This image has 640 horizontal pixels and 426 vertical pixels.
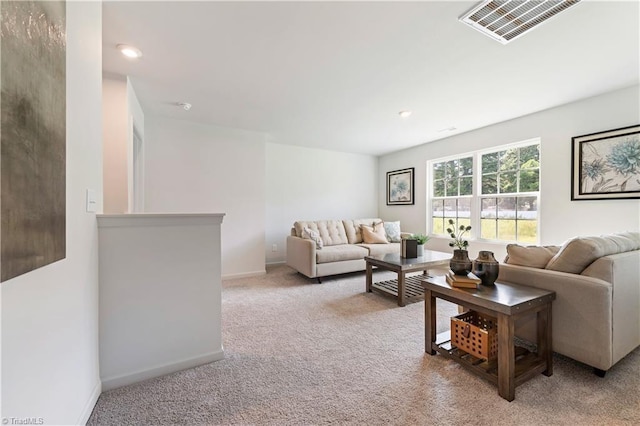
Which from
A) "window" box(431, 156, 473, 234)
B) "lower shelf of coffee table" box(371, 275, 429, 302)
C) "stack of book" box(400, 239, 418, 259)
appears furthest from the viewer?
"window" box(431, 156, 473, 234)

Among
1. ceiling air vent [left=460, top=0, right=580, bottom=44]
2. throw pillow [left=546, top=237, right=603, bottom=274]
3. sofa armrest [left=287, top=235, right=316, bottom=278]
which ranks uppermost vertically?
ceiling air vent [left=460, top=0, right=580, bottom=44]

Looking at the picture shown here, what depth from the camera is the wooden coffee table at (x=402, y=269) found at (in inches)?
116

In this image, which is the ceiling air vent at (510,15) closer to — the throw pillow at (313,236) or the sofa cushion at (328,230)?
the throw pillow at (313,236)

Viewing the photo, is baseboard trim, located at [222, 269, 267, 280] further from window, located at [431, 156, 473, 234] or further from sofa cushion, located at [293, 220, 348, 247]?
window, located at [431, 156, 473, 234]

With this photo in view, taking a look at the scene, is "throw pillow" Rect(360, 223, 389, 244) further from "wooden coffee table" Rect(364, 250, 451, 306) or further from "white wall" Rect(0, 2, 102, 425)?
"white wall" Rect(0, 2, 102, 425)

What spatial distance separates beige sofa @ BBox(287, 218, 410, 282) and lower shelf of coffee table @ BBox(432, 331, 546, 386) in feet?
6.69

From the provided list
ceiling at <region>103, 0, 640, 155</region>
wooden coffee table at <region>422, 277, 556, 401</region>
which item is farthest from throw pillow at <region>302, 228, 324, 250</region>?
wooden coffee table at <region>422, 277, 556, 401</region>

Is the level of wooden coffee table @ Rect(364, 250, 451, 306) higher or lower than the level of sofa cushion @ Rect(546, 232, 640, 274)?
lower

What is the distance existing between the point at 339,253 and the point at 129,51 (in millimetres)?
3225

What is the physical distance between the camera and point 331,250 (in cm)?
391

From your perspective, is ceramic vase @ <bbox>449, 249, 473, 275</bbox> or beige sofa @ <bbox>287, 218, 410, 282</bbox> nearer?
ceramic vase @ <bbox>449, 249, 473, 275</bbox>

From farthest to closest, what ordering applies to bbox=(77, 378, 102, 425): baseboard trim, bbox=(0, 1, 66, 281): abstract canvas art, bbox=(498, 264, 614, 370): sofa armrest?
bbox=(498, 264, 614, 370): sofa armrest < bbox=(77, 378, 102, 425): baseboard trim < bbox=(0, 1, 66, 281): abstract canvas art

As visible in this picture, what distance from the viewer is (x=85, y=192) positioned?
1.37m

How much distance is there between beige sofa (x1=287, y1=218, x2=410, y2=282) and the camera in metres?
3.75
